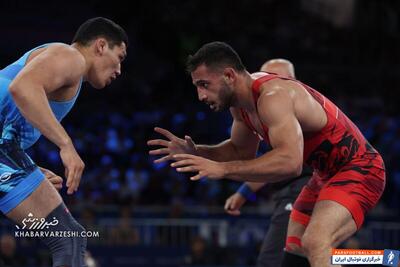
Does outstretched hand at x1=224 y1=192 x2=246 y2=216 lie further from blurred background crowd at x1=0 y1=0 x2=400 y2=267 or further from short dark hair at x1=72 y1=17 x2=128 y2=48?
blurred background crowd at x1=0 y1=0 x2=400 y2=267

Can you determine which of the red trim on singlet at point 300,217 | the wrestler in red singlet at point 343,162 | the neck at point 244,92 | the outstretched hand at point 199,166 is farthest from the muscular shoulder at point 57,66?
the red trim on singlet at point 300,217

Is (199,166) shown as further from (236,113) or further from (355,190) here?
(355,190)

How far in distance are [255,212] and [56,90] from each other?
22.3 feet

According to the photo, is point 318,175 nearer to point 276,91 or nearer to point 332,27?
point 276,91

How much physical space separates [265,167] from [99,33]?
1.17 m

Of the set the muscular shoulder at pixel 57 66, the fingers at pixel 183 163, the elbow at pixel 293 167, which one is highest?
the muscular shoulder at pixel 57 66

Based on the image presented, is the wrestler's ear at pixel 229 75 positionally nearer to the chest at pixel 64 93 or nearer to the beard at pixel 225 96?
the beard at pixel 225 96

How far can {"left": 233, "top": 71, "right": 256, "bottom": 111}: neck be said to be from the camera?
4.30 metres

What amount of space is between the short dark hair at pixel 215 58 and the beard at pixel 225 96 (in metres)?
0.12

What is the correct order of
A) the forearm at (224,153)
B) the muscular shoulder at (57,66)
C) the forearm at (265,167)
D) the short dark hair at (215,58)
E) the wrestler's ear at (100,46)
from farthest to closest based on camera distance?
the forearm at (224,153) → the short dark hair at (215,58) → the wrestler's ear at (100,46) → the forearm at (265,167) → the muscular shoulder at (57,66)

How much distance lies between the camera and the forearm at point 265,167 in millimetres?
3910

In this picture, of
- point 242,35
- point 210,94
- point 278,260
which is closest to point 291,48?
point 242,35

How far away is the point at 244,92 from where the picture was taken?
4305 mm

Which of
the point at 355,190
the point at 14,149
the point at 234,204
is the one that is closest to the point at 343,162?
the point at 355,190
